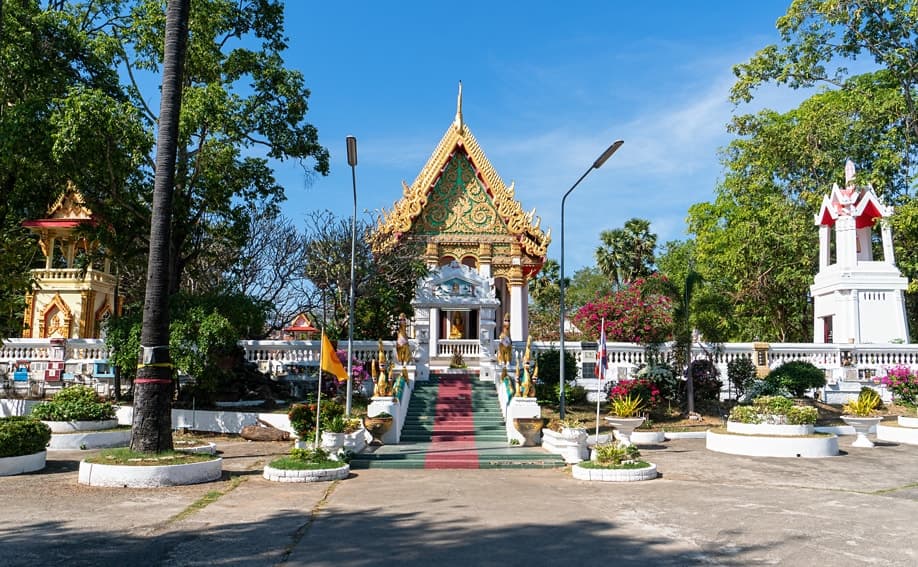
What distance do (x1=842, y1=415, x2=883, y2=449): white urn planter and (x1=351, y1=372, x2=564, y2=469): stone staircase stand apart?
318 inches

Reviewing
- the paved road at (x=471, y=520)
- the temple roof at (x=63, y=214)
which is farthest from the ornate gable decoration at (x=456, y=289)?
the temple roof at (x=63, y=214)

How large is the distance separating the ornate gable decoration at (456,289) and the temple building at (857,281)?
1275 centimetres

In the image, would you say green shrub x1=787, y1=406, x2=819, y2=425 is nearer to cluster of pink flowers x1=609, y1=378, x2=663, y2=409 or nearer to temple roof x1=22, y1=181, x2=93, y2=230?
cluster of pink flowers x1=609, y1=378, x2=663, y2=409

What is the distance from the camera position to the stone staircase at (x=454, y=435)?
1393 cm

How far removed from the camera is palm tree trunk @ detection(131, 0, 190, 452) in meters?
12.0

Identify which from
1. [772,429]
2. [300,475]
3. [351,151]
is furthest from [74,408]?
[772,429]


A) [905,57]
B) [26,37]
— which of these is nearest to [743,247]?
[905,57]

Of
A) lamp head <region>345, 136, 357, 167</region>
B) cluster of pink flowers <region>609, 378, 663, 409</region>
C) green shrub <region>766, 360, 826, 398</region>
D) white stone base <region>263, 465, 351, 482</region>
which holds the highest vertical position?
lamp head <region>345, 136, 357, 167</region>

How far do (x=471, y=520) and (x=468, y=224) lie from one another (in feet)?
66.8

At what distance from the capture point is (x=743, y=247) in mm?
32625

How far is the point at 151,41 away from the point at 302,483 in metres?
13.4

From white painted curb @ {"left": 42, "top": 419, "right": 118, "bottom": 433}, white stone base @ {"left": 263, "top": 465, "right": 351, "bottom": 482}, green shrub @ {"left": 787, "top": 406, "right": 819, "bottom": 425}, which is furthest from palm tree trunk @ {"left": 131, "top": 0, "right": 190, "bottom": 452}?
green shrub @ {"left": 787, "top": 406, "right": 819, "bottom": 425}

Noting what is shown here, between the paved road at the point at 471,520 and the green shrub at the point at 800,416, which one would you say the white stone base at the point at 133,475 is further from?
the green shrub at the point at 800,416

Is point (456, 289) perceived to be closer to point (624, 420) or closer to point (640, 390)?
point (640, 390)
